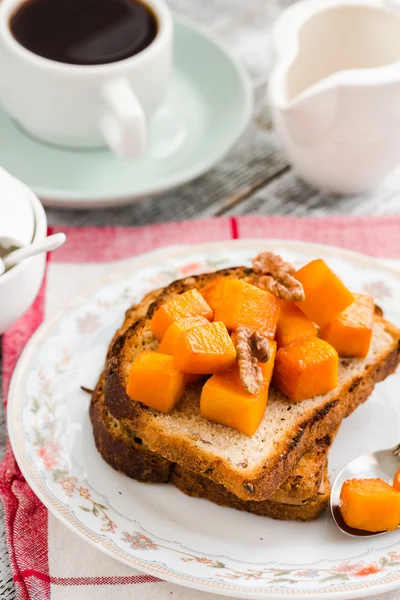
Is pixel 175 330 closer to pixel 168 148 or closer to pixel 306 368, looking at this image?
pixel 306 368

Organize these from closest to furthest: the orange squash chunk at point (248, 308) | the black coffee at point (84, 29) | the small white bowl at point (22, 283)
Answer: the orange squash chunk at point (248, 308)
the small white bowl at point (22, 283)
the black coffee at point (84, 29)

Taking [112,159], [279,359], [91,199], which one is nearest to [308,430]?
[279,359]

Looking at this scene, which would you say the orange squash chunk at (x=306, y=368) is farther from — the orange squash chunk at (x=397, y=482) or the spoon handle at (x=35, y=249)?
the spoon handle at (x=35, y=249)

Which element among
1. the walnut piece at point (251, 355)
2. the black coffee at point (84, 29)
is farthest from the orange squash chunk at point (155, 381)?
the black coffee at point (84, 29)

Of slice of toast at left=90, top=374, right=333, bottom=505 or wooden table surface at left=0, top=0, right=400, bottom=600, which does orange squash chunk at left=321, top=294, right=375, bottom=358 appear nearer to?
slice of toast at left=90, top=374, right=333, bottom=505

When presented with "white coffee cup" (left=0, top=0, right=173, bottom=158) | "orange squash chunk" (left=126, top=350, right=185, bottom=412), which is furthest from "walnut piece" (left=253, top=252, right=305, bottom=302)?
"white coffee cup" (left=0, top=0, right=173, bottom=158)
